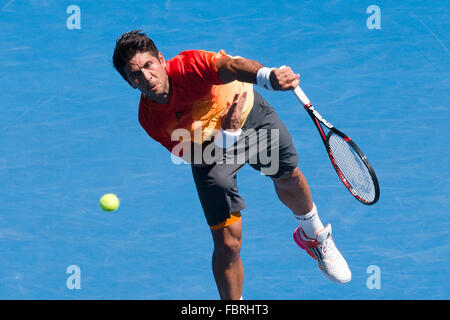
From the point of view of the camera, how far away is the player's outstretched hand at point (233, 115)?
6.36 meters

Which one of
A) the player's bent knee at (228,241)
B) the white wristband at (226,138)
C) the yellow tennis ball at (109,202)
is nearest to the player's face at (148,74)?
the white wristband at (226,138)

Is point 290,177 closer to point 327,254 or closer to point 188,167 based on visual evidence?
point 327,254

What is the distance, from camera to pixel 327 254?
24.4 feet

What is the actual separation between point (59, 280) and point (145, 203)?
1.13 meters

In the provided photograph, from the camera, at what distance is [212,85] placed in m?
6.39

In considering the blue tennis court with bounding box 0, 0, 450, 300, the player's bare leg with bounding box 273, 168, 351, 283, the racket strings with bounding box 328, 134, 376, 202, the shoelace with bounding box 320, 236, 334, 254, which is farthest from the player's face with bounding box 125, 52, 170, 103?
the shoelace with bounding box 320, 236, 334, 254

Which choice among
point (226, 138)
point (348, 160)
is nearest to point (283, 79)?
point (226, 138)

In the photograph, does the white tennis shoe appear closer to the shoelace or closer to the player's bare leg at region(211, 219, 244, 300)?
the shoelace

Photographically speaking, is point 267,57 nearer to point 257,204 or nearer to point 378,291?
point 257,204

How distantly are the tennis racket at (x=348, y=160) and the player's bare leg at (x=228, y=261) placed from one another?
2.95ft

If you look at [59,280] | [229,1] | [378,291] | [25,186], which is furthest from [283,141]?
[229,1]

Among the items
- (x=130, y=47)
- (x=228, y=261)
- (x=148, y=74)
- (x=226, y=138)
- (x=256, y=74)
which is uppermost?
(x=130, y=47)

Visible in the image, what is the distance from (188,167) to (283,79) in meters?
3.07

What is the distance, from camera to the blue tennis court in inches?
298
